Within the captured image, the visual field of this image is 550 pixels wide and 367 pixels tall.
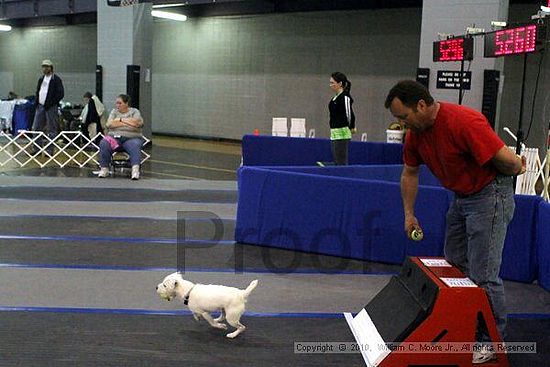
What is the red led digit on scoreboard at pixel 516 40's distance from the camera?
7926 mm

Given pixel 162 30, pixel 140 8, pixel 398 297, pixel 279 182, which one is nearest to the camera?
pixel 398 297

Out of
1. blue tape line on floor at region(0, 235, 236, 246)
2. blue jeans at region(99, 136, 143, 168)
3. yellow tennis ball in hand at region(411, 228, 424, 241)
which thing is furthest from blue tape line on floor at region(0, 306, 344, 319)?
blue jeans at region(99, 136, 143, 168)

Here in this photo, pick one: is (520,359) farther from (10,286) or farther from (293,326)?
(10,286)

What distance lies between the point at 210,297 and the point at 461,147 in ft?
5.59

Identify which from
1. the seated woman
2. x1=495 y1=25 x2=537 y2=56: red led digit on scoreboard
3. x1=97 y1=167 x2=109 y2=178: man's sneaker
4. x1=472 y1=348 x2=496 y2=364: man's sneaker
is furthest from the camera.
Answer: x1=97 y1=167 x2=109 y2=178: man's sneaker

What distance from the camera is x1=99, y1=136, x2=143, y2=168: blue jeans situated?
10305 millimetres

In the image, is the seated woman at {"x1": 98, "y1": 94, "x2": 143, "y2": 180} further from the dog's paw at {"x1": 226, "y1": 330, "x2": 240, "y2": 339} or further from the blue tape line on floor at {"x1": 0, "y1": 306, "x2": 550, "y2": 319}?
the dog's paw at {"x1": 226, "y1": 330, "x2": 240, "y2": 339}

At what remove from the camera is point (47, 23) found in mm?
21797

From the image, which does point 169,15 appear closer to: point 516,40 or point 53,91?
point 53,91

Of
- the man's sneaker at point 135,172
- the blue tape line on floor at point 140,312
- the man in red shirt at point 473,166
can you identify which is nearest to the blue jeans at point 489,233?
the man in red shirt at point 473,166

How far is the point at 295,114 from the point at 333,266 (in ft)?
38.0

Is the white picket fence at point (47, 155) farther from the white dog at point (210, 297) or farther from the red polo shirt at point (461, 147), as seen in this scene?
the red polo shirt at point (461, 147)

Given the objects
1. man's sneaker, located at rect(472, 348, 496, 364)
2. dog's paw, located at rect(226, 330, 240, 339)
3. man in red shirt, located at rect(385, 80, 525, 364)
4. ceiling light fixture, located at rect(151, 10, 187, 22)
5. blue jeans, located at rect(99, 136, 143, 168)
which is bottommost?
dog's paw, located at rect(226, 330, 240, 339)

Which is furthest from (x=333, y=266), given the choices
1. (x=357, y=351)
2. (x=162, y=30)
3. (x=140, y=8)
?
(x=162, y=30)
